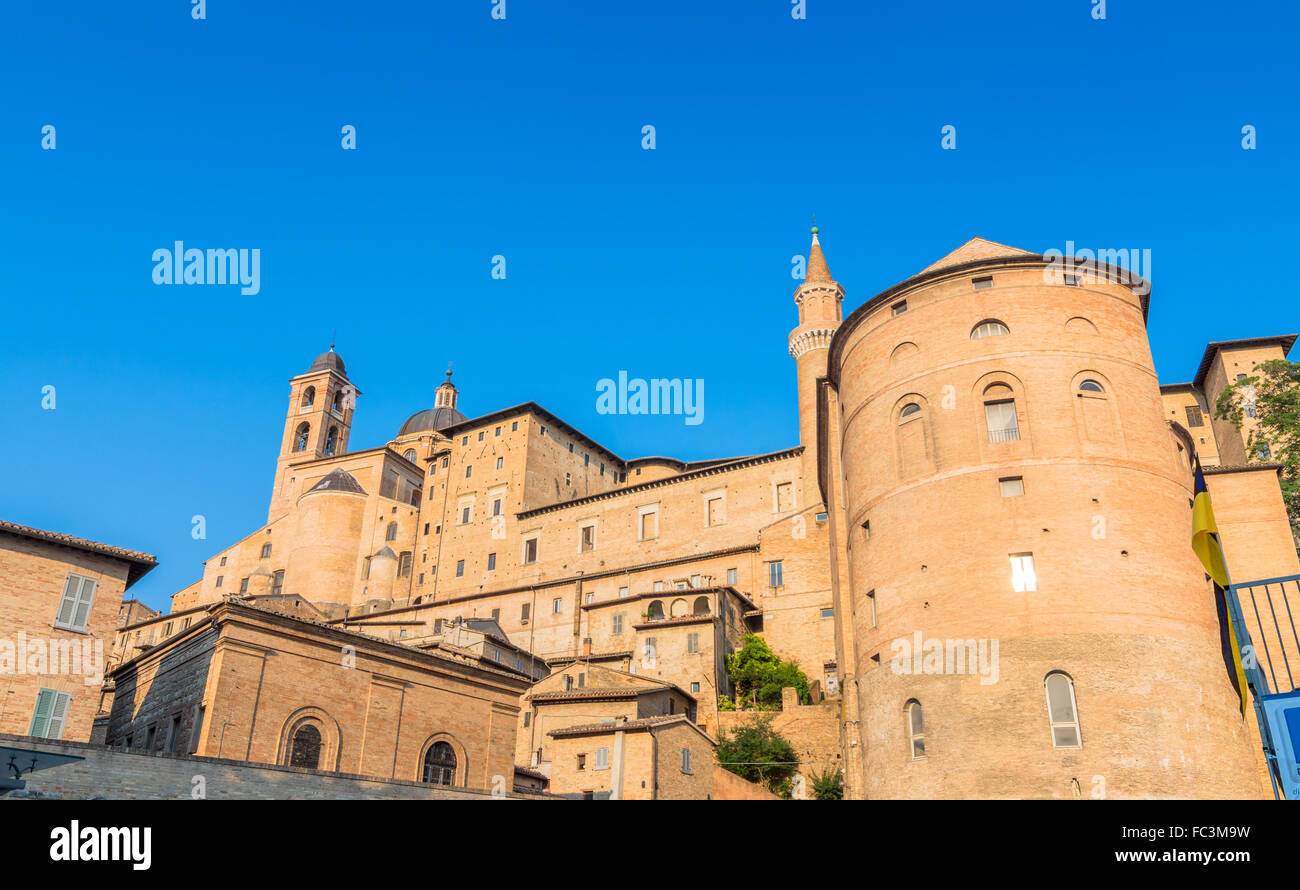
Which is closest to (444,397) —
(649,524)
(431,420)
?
(431,420)

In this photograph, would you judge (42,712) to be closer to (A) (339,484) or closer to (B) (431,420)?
(A) (339,484)

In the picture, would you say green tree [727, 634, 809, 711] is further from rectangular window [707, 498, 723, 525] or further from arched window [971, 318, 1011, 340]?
arched window [971, 318, 1011, 340]

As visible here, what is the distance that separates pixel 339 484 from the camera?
7219 centimetres

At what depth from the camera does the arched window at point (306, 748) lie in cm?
2353

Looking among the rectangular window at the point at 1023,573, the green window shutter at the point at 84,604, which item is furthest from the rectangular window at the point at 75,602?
the rectangular window at the point at 1023,573

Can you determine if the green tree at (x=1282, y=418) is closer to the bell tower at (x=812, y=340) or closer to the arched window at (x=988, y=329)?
the arched window at (x=988, y=329)

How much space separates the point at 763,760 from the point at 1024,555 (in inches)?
535

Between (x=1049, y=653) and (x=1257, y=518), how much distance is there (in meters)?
10.7

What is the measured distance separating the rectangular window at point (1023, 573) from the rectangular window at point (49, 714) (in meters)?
23.0

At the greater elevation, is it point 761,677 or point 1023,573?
point 761,677

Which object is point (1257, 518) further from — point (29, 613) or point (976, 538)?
point (29, 613)

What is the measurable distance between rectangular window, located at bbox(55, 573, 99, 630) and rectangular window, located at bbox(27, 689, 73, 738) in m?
1.61

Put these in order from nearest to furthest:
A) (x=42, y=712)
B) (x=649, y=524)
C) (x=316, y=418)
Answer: (x=42, y=712), (x=649, y=524), (x=316, y=418)
